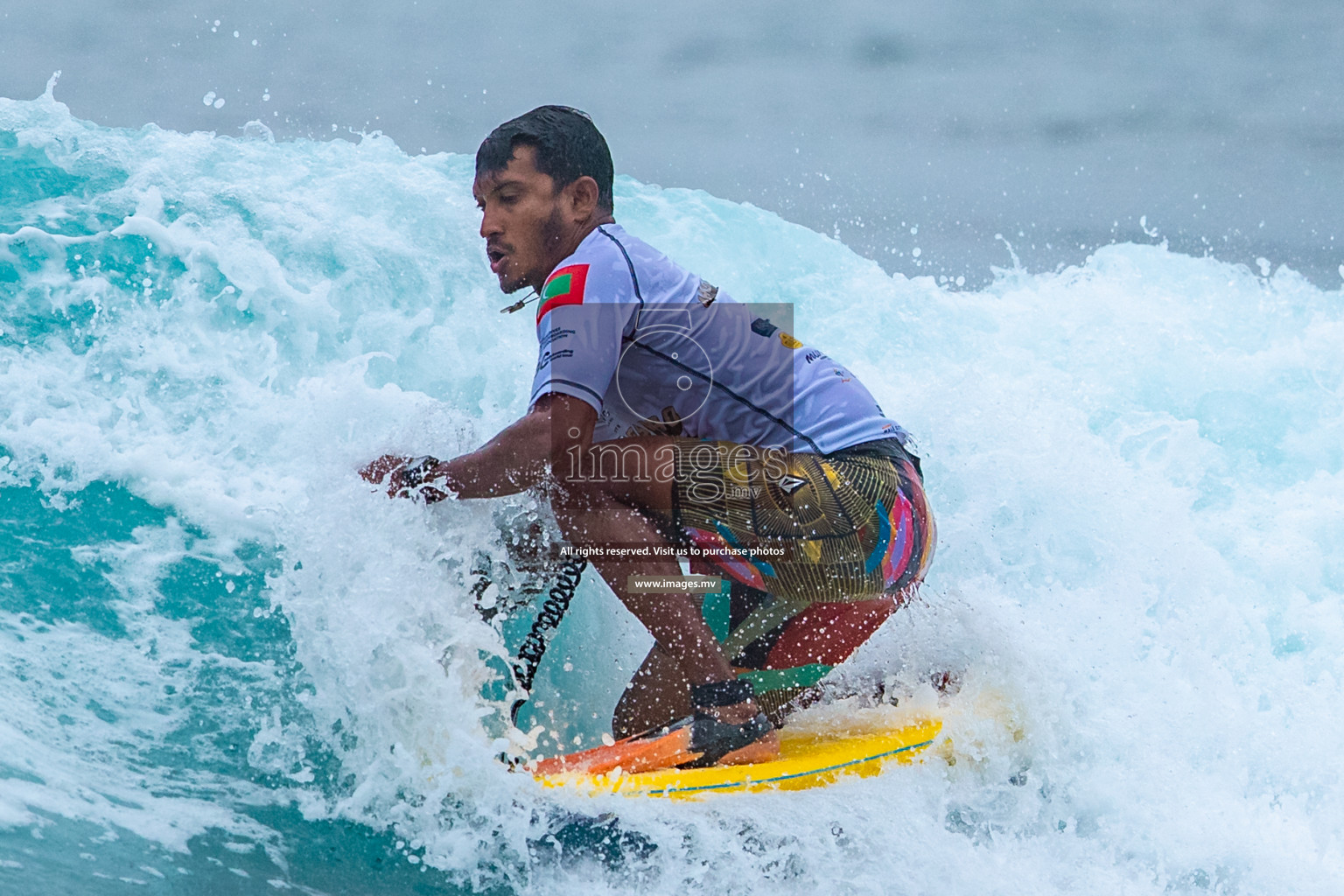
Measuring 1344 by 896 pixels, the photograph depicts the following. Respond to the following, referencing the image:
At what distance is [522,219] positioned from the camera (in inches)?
96.0

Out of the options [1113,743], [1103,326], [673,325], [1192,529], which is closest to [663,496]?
[673,325]

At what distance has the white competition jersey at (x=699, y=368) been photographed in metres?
2.29

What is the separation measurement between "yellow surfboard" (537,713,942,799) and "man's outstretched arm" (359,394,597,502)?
64 centimetres

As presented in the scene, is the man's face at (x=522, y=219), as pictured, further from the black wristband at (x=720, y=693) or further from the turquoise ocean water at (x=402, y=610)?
the black wristband at (x=720, y=693)

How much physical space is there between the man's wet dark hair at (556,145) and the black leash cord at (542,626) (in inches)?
35.4

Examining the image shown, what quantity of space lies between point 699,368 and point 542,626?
0.79 meters

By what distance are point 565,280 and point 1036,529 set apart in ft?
9.50

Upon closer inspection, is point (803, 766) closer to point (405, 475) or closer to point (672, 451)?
point (672, 451)

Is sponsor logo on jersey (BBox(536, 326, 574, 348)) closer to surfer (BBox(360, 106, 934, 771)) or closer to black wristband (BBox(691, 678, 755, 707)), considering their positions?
surfer (BBox(360, 106, 934, 771))

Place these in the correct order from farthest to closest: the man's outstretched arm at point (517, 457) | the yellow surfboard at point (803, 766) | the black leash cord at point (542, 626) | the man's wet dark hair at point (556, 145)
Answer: the black leash cord at point (542, 626) → the man's wet dark hair at point (556, 145) → the yellow surfboard at point (803, 766) → the man's outstretched arm at point (517, 457)

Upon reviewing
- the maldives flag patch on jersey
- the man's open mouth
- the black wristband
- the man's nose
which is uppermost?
the man's nose

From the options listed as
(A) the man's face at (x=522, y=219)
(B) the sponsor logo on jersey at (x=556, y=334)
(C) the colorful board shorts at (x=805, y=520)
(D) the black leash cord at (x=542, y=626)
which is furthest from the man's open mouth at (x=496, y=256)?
(D) the black leash cord at (x=542, y=626)

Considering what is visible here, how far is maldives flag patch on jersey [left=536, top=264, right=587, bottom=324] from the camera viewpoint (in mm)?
2221

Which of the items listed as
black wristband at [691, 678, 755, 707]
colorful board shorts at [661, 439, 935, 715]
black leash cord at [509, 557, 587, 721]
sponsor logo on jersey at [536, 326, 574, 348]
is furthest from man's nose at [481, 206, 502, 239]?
black wristband at [691, 678, 755, 707]
